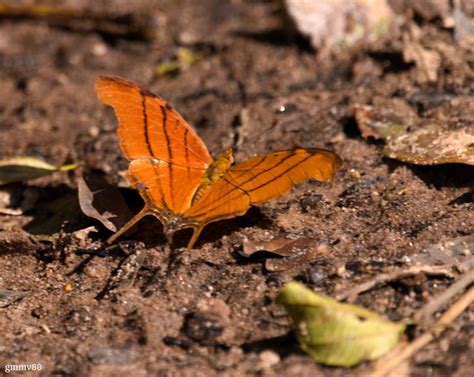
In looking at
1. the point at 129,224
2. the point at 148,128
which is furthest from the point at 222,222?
the point at 148,128

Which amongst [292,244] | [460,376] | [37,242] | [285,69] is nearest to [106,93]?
[37,242]

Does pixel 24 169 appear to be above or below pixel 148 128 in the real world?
below

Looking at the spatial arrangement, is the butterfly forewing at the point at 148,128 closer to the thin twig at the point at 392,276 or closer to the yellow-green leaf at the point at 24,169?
the yellow-green leaf at the point at 24,169

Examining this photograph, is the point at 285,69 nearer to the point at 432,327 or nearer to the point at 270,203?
the point at 270,203

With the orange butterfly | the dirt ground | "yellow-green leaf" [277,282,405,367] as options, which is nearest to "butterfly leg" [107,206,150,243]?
the orange butterfly

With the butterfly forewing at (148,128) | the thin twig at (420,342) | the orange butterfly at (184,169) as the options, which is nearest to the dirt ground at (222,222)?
the thin twig at (420,342)

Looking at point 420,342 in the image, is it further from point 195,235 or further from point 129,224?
Answer: point 129,224
